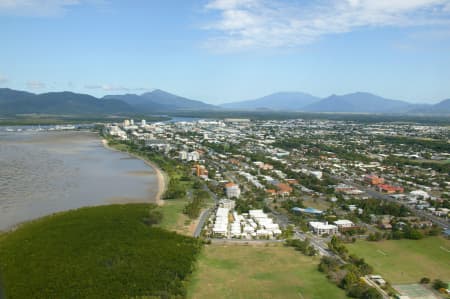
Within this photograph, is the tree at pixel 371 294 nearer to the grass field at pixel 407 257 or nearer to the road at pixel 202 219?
the grass field at pixel 407 257

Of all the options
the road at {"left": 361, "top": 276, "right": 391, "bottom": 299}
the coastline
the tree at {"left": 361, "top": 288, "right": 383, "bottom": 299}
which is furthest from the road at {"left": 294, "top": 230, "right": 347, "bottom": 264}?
the coastline

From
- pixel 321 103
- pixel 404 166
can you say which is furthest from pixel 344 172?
pixel 321 103

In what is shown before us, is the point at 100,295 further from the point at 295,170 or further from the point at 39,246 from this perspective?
the point at 295,170

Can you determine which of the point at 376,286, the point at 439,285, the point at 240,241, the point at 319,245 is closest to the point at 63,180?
the point at 240,241

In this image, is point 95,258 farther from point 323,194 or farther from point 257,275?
point 323,194

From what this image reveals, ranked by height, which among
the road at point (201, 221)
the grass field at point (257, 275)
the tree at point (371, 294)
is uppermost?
the tree at point (371, 294)

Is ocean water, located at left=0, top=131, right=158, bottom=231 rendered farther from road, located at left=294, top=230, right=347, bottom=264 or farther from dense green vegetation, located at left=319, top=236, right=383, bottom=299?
dense green vegetation, located at left=319, top=236, right=383, bottom=299

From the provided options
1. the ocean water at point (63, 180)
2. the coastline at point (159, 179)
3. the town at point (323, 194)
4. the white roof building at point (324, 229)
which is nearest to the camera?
the town at point (323, 194)

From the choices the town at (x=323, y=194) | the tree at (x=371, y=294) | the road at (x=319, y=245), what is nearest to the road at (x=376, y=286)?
the town at (x=323, y=194)
